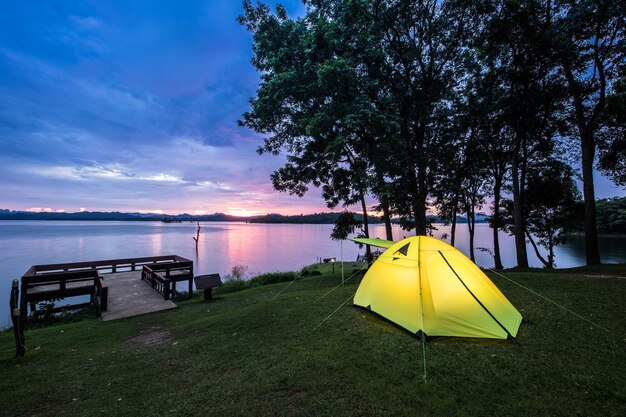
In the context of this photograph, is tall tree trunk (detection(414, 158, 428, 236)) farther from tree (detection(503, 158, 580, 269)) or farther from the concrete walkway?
the concrete walkway

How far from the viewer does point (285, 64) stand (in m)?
13.6

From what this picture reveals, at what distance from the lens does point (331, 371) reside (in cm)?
434

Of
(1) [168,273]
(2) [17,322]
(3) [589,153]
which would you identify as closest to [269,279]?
(1) [168,273]

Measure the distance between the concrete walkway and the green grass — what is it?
8.04 feet

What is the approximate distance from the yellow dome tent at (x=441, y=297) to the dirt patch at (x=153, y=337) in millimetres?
5782

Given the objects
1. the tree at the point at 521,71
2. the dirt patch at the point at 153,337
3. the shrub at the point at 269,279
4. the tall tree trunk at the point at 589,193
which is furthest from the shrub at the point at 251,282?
the tall tree trunk at the point at 589,193

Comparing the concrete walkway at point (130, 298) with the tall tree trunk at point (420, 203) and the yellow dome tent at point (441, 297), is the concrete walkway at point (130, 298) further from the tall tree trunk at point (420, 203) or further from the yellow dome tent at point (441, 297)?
the tall tree trunk at point (420, 203)

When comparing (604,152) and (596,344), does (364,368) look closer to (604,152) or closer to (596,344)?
(596,344)

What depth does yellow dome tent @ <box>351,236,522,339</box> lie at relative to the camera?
16.9ft

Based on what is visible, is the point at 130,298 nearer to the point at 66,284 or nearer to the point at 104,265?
the point at 66,284

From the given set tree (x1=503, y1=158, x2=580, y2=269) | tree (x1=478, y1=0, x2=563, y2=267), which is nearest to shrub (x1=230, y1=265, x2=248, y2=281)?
tree (x1=478, y1=0, x2=563, y2=267)

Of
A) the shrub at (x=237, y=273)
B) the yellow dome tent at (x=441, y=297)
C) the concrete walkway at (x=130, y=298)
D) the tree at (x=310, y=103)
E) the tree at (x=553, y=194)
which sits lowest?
the shrub at (x=237, y=273)

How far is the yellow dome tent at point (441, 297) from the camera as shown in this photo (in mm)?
5160

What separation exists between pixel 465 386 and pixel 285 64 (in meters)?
14.4
